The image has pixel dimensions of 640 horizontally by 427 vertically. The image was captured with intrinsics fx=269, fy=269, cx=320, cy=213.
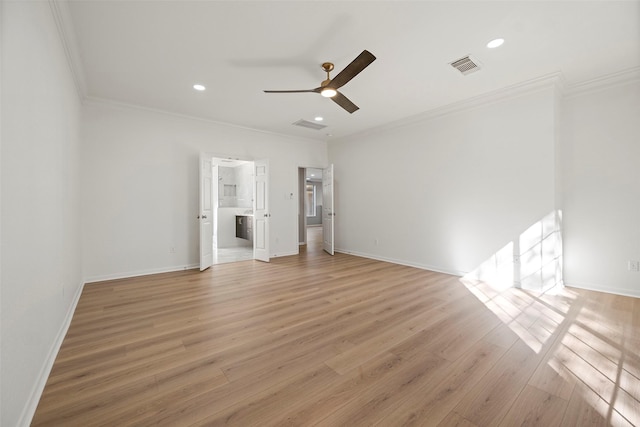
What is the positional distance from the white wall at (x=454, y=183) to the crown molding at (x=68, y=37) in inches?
197

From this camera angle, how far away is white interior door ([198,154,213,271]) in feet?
16.6

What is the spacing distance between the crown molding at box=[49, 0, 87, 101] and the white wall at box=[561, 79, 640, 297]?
6.07 metres

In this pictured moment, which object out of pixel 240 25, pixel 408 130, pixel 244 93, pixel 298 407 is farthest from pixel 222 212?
pixel 298 407

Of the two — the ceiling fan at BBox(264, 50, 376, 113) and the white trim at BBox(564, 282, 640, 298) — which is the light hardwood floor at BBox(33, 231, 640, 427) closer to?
the white trim at BBox(564, 282, 640, 298)

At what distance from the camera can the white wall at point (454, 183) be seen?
12.7 feet

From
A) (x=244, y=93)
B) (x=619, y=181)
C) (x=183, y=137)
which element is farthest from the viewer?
(x=183, y=137)

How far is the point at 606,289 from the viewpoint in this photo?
3.69 m

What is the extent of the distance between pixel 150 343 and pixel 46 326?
73cm

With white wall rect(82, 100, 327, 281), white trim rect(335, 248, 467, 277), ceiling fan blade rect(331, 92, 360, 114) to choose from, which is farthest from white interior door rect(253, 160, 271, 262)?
ceiling fan blade rect(331, 92, 360, 114)

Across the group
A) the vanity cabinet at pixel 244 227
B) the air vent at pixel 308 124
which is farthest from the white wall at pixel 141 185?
the vanity cabinet at pixel 244 227

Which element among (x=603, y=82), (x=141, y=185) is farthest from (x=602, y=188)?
(x=141, y=185)

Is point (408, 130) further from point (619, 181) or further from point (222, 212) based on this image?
point (222, 212)

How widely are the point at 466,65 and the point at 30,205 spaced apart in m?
4.34

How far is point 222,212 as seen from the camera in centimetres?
815
